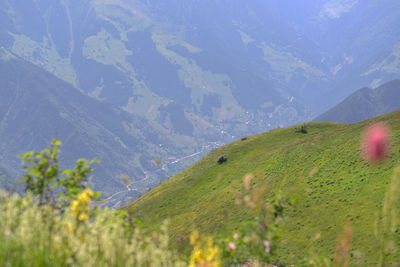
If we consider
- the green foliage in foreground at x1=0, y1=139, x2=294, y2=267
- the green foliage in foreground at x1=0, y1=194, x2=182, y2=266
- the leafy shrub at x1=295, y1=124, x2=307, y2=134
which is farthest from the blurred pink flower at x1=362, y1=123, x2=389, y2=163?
the leafy shrub at x1=295, y1=124, x2=307, y2=134

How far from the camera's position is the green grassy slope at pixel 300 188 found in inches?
1809

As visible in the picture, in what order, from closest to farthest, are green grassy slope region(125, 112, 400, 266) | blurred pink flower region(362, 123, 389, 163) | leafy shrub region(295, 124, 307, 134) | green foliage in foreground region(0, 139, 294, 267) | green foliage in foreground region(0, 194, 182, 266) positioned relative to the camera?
green foliage in foreground region(0, 194, 182, 266) < green foliage in foreground region(0, 139, 294, 267) < blurred pink flower region(362, 123, 389, 163) < green grassy slope region(125, 112, 400, 266) < leafy shrub region(295, 124, 307, 134)

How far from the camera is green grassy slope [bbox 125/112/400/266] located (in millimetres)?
45938

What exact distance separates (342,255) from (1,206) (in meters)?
5.54

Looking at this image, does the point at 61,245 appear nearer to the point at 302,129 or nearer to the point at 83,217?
the point at 83,217

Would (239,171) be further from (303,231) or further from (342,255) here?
(342,255)

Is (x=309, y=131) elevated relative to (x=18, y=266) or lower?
elevated

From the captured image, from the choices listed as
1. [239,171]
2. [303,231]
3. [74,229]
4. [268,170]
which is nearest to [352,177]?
[303,231]

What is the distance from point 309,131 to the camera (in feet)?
333

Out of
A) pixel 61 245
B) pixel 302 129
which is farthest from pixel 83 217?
pixel 302 129

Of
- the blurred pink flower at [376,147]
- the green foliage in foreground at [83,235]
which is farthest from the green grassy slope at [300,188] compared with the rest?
the green foliage in foreground at [83,235]

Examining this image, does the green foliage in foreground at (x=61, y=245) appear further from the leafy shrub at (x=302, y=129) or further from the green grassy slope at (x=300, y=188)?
the leafy shrub at (x=302, y=129)

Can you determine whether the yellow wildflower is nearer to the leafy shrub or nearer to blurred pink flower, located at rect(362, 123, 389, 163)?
blurred pink flower, located at rect(362, 123, 389, 163)

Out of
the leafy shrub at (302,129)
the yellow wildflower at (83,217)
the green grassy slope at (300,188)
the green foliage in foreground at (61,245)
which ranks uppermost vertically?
the leafy shrub at (302,129)
